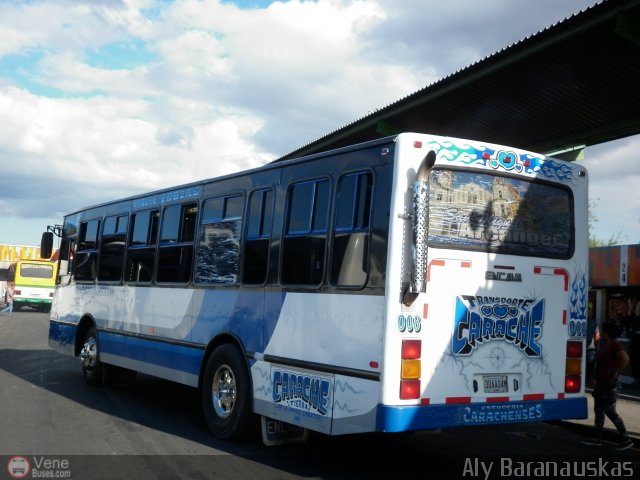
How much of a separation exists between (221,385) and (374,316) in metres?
2.94

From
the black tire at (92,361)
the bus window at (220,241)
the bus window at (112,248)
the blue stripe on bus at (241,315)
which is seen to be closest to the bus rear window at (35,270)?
the black tire at (92,361)

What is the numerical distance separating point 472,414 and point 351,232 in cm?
198

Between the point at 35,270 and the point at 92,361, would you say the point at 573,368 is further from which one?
the point at 35,270

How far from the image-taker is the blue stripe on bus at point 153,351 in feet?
29.8

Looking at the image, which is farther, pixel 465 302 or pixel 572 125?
pixel 572 125

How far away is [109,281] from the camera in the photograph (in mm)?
11836

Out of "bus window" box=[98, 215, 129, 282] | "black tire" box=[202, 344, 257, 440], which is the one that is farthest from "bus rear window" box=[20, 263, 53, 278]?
"black tire" box=[202, 344, 257, 440]

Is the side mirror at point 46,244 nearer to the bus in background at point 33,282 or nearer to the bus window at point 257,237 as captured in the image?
the bus window at point 257,237

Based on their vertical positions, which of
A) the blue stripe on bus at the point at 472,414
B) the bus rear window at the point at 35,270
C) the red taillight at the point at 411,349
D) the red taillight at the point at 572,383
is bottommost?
the blue stripe on bus at the point at 472,414

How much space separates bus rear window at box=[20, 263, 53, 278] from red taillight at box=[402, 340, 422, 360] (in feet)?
133

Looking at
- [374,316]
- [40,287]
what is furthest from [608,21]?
[40,287]

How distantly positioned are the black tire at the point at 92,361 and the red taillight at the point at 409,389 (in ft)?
24.2

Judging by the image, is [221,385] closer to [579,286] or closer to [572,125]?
[579,286]

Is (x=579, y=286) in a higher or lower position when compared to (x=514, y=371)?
higher
